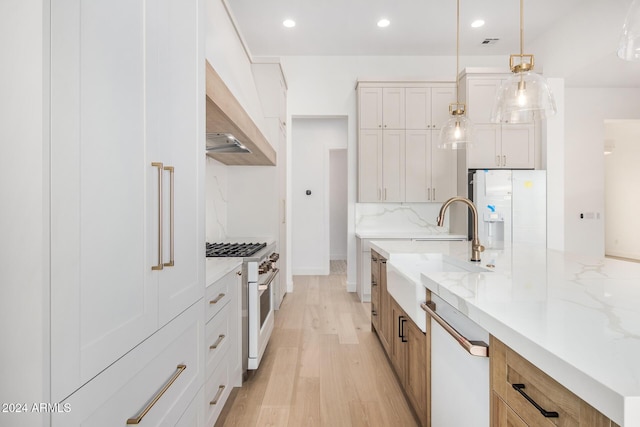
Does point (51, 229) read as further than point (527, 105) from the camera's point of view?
No

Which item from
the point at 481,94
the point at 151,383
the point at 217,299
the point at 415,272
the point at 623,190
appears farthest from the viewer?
the point at 623,190

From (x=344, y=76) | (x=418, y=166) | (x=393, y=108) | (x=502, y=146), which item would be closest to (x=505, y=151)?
(x=502, y=146)

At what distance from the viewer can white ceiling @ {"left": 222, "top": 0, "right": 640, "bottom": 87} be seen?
3.62 metres

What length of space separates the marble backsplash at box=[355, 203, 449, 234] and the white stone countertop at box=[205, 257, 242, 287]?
2.88 meters

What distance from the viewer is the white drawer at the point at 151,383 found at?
0.67 meters

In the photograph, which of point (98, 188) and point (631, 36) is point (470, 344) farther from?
point (631, 36)

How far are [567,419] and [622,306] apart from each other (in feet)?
1.60

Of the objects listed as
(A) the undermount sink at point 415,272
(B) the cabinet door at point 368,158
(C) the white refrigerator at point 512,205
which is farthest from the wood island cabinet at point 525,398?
(B) the cabinet door at point 368,158

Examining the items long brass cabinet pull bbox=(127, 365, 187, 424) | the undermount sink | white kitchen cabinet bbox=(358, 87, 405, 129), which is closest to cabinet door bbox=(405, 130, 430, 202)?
white kitchen cabinet bbox=(358, 87, 405, 129)

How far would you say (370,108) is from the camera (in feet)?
14.7

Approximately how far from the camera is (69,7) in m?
0.61

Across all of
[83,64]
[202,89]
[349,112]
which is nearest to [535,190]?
[349,112]

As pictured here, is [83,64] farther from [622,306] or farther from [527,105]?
[527,105]

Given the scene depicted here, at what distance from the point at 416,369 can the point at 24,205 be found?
1.71m
